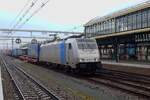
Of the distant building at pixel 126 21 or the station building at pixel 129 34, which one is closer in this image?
the station building at pixel 129 34

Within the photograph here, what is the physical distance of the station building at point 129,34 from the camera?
134 ft

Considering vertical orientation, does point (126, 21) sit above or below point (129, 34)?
above

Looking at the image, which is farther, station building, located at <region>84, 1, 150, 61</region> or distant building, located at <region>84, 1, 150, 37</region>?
distant building, located at <region>84, 1, 150, 37</region>

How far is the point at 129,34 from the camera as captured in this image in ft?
140

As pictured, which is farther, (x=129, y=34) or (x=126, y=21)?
(x=126, y=21)

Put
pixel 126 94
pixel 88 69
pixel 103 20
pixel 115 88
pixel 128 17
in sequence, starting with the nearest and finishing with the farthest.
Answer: pixel 126 94 < pixel 115 88 < pixel 88 69 < pixel 128 17 < pixel 103 20

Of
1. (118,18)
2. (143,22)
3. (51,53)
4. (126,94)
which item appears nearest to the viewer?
(126,94)

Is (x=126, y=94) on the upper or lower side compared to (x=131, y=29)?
lower

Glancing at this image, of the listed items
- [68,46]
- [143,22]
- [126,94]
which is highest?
[143,22]

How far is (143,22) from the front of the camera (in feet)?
135

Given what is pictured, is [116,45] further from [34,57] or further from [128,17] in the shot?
[34,57]

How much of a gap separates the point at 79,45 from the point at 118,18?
25.0 meters

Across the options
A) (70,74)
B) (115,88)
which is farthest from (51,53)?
(115,88)

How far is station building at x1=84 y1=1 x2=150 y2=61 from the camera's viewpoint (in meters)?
40.9
